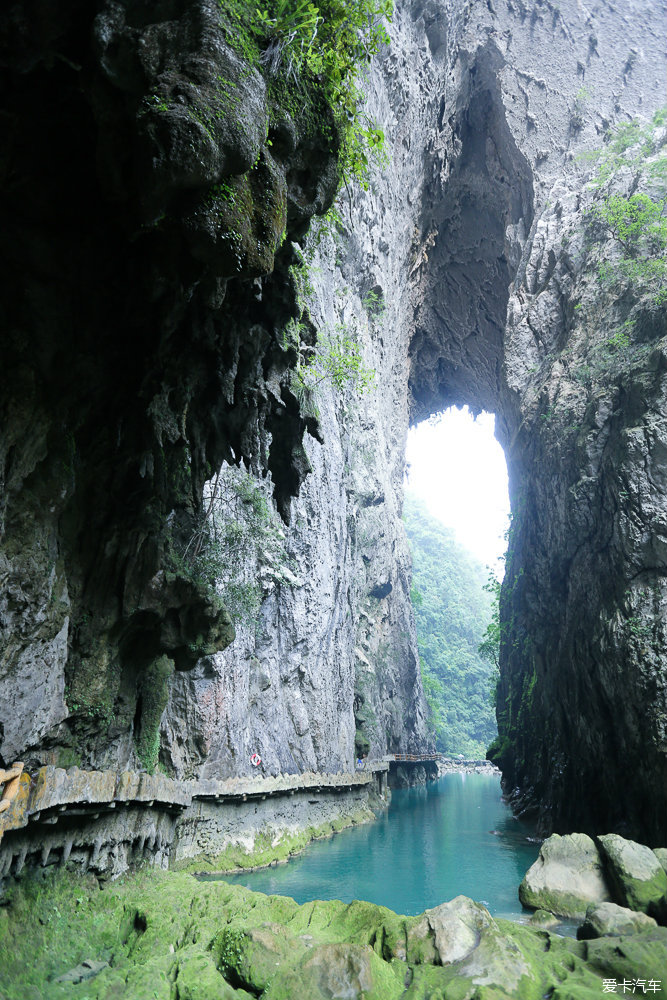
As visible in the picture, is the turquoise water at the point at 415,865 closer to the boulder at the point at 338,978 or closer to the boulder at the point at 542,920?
the boulder at the point at 542,920

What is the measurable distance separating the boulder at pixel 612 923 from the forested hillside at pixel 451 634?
147ft

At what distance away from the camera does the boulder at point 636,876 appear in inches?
395

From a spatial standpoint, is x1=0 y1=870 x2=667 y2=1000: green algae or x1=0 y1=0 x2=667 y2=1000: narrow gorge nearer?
x1=0 y1=0 x2=667 y2=1000: narrow gorge

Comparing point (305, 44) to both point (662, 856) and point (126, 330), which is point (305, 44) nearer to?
point (126, 330)

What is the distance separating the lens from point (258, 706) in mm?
18766

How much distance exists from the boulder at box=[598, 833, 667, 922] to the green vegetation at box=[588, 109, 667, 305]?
14675 millimetres

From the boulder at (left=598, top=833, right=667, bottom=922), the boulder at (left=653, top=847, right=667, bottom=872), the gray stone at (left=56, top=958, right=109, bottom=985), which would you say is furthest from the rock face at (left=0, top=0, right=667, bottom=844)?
the boulder at (left=598, top=833, right=667, bottom=922)

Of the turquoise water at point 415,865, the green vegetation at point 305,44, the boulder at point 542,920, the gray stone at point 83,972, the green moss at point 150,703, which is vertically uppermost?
the green vegetation at point 305,44

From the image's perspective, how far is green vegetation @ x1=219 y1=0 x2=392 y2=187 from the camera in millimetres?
5480

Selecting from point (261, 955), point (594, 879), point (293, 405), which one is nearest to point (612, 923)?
point (594, 879)

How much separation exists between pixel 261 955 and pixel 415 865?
11.7 metres

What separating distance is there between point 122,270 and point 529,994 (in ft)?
29.4

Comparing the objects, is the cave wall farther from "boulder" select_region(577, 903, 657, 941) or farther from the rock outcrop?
the rock outcrop

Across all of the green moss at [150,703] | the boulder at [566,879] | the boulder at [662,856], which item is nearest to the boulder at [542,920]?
the boulder at [566,879]
